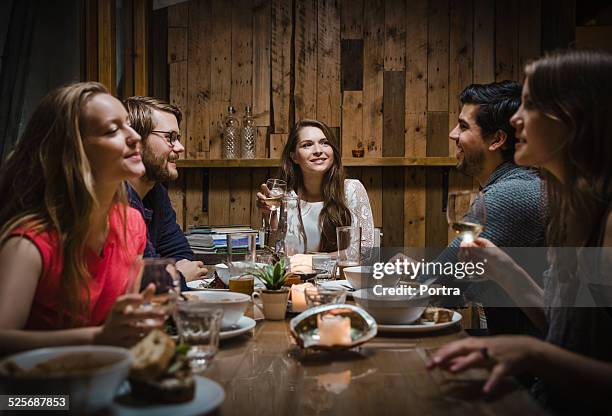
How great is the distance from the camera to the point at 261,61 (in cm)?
410

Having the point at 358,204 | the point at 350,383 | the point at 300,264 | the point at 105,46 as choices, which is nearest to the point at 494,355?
the point at 350,383

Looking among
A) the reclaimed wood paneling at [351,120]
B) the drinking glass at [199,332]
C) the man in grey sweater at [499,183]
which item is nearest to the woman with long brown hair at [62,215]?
the drinking glass at [199,332]

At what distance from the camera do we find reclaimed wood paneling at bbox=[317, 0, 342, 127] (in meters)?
4.05

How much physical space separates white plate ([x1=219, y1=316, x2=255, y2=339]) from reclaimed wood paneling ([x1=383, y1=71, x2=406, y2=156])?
2.82 m

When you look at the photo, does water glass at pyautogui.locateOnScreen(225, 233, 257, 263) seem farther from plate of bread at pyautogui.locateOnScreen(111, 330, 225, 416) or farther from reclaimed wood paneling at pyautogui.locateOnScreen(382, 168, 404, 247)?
reclaimed wood paneling at pyautogui.locateOnScreen(382, 168, 404, 247)

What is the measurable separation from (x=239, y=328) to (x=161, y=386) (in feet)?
1.73

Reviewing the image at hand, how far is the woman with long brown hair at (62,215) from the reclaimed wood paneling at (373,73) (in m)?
2.84

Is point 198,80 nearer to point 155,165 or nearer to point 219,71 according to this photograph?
point 219,71

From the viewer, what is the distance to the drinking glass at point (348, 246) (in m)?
1.99

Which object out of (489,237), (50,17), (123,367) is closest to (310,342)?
(123,367)

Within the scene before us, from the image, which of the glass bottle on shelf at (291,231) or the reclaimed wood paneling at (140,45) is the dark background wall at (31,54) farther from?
the glass bottle on shelf at (291,231)

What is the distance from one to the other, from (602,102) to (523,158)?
200 mm

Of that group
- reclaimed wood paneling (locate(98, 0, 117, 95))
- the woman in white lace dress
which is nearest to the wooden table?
the woman in white lace dress

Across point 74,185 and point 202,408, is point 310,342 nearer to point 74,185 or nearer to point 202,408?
point 202,408
